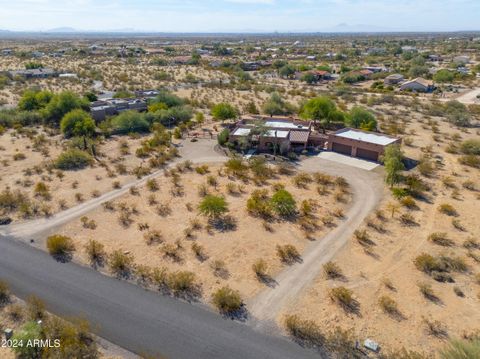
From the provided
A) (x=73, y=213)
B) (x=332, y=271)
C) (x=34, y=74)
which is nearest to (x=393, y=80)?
(x=332, y=271)

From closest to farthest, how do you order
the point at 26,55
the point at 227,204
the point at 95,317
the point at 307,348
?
1. the point at 307,348
2. the point at 95,317
3. the point at 227,204
4. the point at 26,55

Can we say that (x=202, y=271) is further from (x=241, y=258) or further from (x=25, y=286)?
(x=25, y=286)

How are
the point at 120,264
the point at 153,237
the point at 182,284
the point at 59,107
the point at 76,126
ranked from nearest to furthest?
the point at 182,284 → the point at 120,264 → the point at 153,237 → the point at 76,126 → the point at 59,107

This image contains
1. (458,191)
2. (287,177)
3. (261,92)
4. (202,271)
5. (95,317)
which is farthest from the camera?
(261,92)

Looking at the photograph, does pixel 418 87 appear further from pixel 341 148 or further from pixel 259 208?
pixel 259 208

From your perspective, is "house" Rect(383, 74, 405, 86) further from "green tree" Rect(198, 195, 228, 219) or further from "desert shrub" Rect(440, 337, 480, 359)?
"desert shrub" Rect(440, 337, 480, 359)

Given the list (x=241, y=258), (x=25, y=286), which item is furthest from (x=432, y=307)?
(x=25, y=286)

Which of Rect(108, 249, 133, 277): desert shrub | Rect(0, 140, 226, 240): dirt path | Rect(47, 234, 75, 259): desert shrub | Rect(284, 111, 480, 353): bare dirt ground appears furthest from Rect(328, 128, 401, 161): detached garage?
Rect(47, 234, 75, 259): desert shrub
